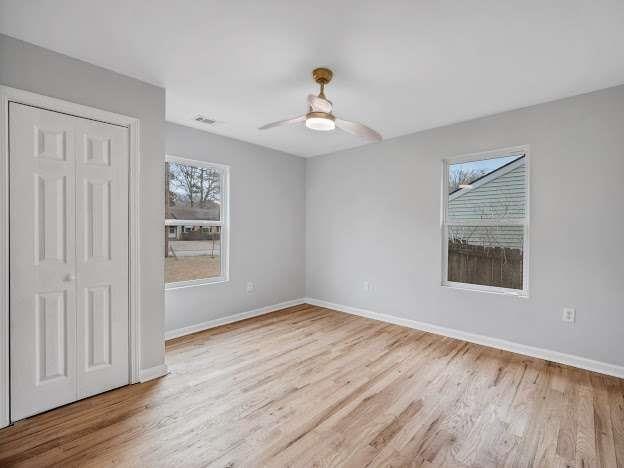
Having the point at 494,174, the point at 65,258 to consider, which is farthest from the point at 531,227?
the point at 65,258

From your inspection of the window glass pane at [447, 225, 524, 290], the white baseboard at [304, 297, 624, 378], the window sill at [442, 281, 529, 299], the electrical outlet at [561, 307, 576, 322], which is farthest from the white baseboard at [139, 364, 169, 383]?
the electrical outlet at [561, 307, 576, 322]

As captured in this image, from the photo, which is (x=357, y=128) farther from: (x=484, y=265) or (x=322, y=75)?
(x=484, y=265)

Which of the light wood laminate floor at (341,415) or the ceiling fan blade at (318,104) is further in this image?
the ceiling fan blade at (318,104)

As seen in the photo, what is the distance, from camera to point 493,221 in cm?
342

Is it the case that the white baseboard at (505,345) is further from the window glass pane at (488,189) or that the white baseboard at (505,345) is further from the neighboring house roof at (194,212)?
the neighboring house roof at (194,212)

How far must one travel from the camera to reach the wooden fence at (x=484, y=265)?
3.27 meters

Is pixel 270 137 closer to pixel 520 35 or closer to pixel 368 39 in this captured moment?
pixel 368 39

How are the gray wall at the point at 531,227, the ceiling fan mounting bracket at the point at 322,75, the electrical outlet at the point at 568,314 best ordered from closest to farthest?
the ceiling fan mounting bracket at the point at 322,75
the gray wall at the point at 531,227
the electrical outlet at the point at 568,314

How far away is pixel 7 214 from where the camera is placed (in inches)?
77.0

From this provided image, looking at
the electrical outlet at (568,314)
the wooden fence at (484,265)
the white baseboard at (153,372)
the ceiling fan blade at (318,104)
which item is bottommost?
the white baseboard at (153,372)

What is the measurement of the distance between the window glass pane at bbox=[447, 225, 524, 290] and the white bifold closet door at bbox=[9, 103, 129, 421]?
11.5 ft

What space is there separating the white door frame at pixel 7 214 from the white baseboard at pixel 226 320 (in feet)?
3.49

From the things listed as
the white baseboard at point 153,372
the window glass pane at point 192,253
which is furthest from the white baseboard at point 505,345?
the white baseboard at point 153,372

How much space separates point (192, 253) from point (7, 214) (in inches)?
78.5
